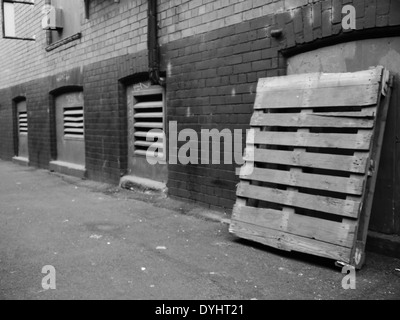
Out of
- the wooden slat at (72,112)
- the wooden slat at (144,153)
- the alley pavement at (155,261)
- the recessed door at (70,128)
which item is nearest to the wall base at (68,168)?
the recessed door at (70,128)

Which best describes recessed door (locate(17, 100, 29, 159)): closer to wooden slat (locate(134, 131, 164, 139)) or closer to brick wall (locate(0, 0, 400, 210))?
brick wall (locate(0, 0, 400, 210))

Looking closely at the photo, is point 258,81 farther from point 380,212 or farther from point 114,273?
point 114,273

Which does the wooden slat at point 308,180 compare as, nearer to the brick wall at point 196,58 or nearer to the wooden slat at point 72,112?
the brick wall at point 196,58

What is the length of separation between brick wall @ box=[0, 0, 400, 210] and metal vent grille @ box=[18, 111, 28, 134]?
2962 millimetres

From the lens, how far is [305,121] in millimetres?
4199

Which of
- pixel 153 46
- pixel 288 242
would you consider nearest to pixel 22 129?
pixel 153 46

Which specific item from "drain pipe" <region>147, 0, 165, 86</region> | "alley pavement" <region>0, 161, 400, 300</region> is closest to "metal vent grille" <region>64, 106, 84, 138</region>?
"drain pipe" <region>147, 0, 165, 86</region>

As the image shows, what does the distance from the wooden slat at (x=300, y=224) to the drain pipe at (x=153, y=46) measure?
3094 mm

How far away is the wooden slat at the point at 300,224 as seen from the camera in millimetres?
3664

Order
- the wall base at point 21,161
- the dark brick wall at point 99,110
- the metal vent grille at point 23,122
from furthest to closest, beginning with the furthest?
the metal vent grille at point 23,122 → the wall base at point 21,161 → the dark brick wall at point 99,110

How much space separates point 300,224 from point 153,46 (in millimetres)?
4062

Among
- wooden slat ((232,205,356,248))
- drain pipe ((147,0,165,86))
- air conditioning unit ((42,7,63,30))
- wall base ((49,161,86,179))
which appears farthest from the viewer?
air conditioning unit ((42,7,63,30))

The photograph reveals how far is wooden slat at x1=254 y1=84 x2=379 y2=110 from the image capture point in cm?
382

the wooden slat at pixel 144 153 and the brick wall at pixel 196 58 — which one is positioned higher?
the brick wall at pixel 196 58
